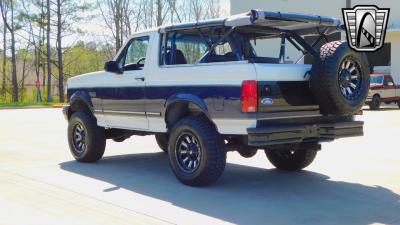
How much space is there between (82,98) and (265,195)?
405 centimetres

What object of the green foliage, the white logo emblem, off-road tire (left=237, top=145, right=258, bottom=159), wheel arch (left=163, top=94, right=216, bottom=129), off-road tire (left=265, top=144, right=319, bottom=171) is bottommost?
off-road tire (left=265, top=144, right=319, bottom=171)

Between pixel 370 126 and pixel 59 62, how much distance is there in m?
29.5

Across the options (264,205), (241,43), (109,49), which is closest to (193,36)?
(241,43)

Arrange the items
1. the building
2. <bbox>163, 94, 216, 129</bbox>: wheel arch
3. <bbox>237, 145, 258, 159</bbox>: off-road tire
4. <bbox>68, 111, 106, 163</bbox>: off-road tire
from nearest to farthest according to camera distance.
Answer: <bbox>163, 94, 216, 129</bbox>: wheel arch
<bbox>237, 145, 258, 159</bbox>: off-road tire
<bbox>68, 111, 106, 163</bbox>: off-road tire
the building

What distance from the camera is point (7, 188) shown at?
717 cm

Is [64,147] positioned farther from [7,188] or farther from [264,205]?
[264,205]

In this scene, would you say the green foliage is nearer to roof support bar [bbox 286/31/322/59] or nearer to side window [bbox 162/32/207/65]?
side window [bbox 162/32/207/65]

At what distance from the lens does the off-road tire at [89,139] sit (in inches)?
362

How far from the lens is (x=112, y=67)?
27.9 ft

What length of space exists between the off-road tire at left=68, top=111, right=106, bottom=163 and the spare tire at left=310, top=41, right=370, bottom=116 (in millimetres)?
4002

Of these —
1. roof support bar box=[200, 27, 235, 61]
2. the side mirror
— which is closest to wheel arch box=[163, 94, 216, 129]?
roof support bar box=[200, 27, 235, 61]

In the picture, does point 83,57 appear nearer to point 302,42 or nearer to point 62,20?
point 62,20

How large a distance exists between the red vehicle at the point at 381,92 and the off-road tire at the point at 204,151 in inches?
797

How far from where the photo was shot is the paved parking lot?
573 cm
